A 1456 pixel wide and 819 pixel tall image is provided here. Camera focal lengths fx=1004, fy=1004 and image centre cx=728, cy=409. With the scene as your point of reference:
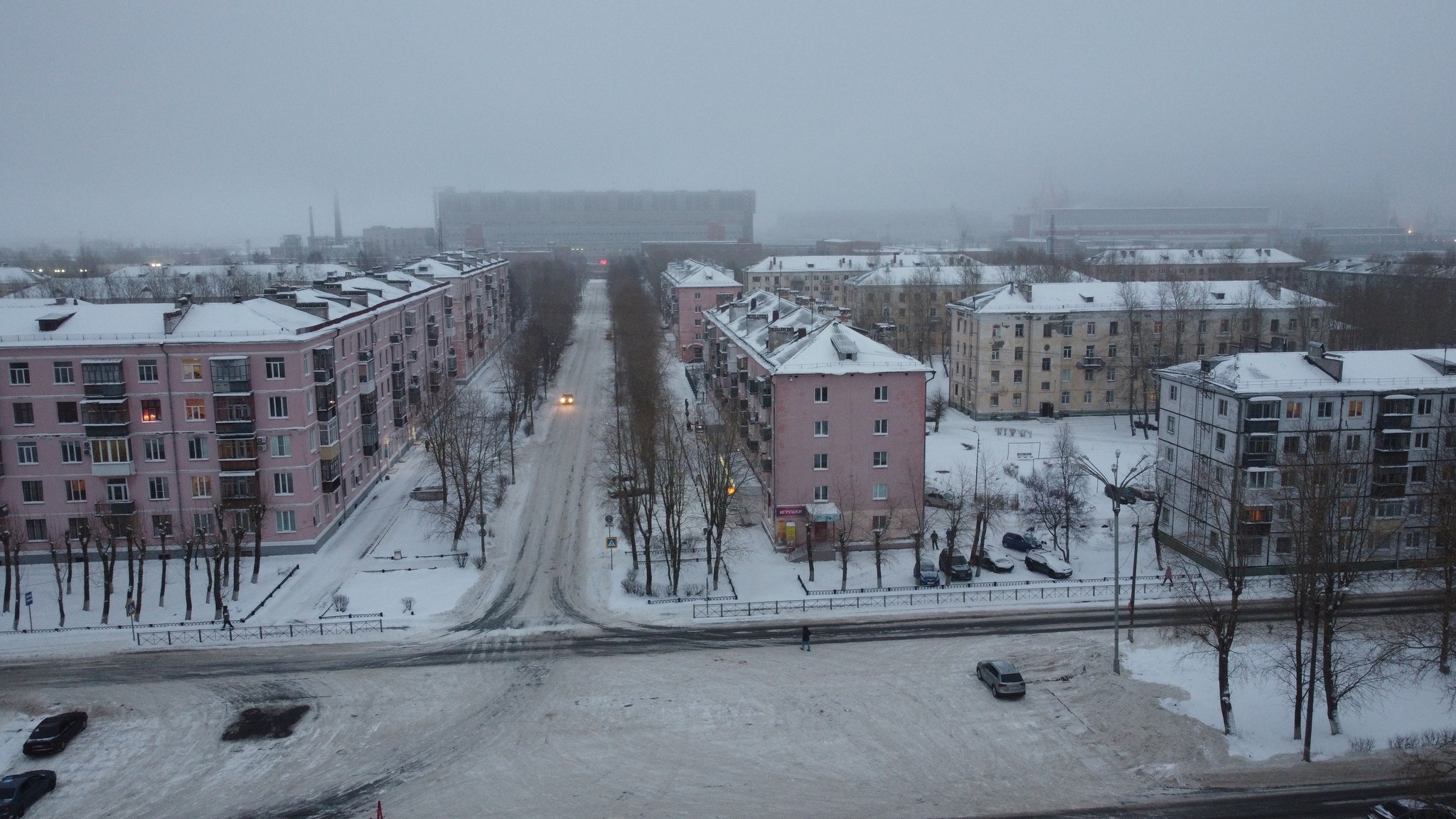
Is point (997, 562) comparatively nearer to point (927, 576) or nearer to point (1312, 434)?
point (927, 576)

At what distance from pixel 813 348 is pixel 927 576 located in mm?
10561

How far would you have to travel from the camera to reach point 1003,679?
26953mm

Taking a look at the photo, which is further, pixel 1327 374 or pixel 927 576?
pixel 1327 374

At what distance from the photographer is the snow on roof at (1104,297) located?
63750 mm

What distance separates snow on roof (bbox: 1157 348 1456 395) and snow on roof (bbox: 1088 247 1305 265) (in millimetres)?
73190

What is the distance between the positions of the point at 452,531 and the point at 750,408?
47.0 ft

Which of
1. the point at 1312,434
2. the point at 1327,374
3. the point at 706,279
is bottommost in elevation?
the point at 1312,434

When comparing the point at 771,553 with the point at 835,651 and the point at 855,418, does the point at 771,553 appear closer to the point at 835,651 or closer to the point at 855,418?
the point at 855,418

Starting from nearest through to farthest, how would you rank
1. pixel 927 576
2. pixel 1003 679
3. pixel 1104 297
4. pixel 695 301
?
pixel 1003 679
pixel 927 576
pixel 1104 297
pixel 695 301

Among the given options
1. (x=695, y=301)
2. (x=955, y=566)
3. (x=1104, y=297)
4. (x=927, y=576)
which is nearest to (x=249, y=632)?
(x=927, y=576)

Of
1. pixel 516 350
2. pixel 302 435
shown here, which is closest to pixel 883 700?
pixel 302 435

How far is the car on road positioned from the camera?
19578mm

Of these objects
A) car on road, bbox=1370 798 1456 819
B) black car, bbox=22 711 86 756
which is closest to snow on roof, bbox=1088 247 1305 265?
car on road, bbox=1370 798 1456 819

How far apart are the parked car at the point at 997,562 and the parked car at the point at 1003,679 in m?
9.35
